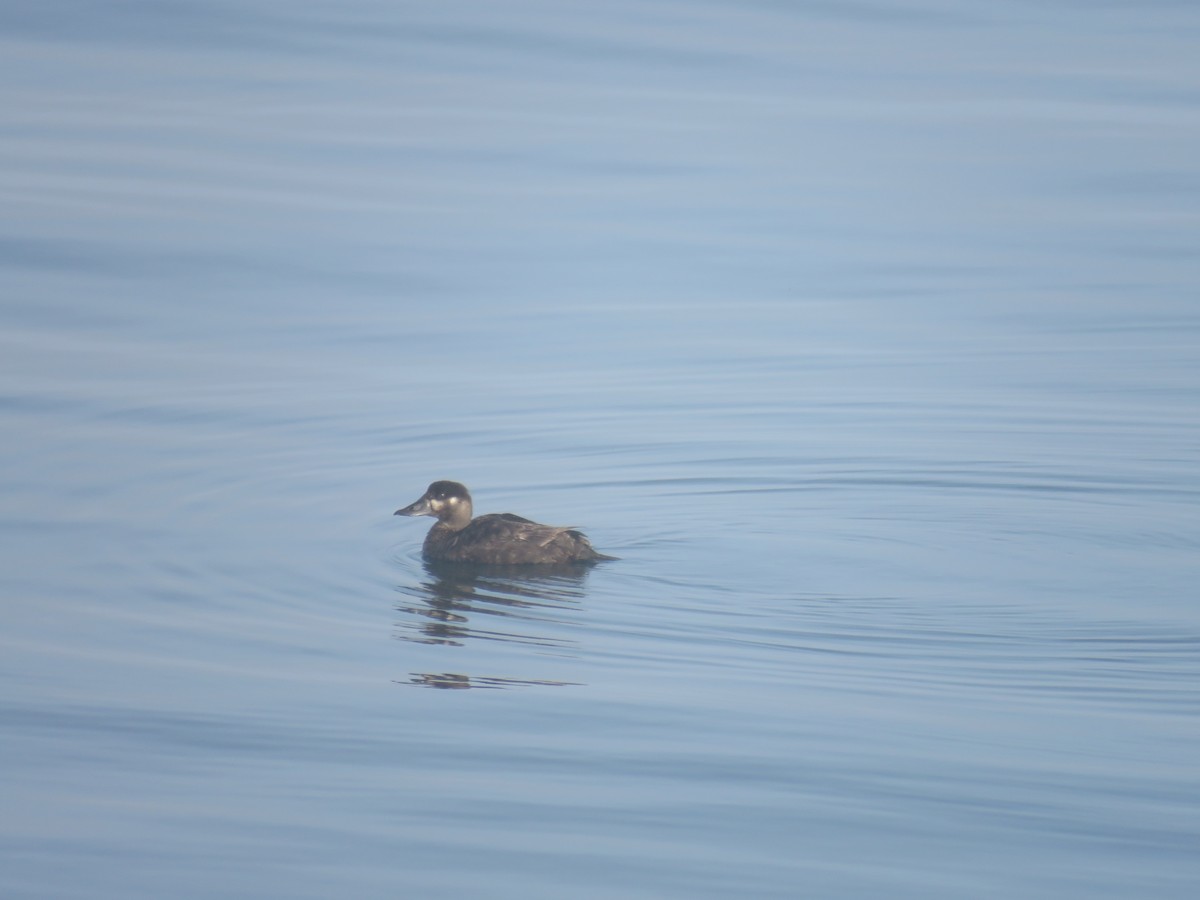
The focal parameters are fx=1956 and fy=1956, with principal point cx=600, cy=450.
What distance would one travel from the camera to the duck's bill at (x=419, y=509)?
36.2ft

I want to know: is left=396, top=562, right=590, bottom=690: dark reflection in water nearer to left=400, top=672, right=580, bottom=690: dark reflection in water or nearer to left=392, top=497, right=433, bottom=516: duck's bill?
left=400, top=672, right=580, bottom=690: dark reflection in water

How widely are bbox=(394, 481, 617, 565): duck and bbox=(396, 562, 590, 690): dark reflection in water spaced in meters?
0.05

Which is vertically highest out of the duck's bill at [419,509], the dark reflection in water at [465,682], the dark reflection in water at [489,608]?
the duck's bill at [419,509]

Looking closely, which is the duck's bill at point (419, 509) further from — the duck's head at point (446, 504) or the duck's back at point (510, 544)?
the duck's back at point (510, 544)

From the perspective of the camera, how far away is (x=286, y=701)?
7.89m

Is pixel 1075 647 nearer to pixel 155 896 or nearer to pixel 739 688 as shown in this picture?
pixel 739 688

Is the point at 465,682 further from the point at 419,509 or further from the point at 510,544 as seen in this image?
the point at 419,509

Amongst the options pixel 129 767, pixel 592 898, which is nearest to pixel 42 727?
pixel 129 767

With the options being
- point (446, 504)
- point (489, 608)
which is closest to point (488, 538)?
point (446, 504)

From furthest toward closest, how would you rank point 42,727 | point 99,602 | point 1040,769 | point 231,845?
point 99,602
point 42,727
point 1040,769
point 231,845

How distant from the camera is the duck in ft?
33.5

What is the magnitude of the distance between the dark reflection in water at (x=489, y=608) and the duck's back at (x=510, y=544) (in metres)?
0.05

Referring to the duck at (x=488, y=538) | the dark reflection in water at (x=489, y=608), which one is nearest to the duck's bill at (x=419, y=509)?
the duck at (x=488, y=538)

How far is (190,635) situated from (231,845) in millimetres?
2699
